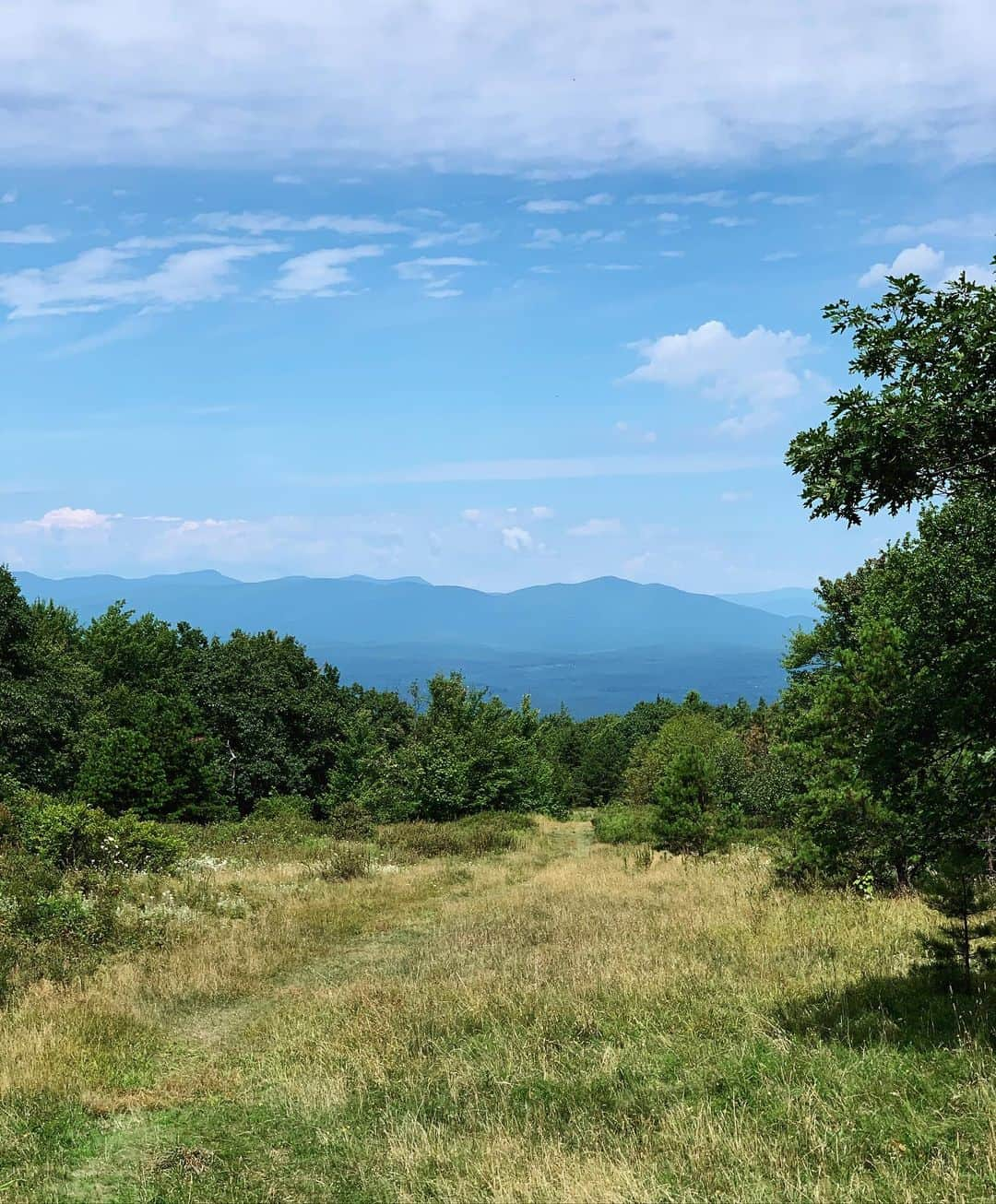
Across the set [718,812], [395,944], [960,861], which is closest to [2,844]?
[395,944]

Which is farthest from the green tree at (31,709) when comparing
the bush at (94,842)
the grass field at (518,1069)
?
the grass field at (518,1069)

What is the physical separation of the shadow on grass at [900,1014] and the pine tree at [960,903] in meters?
0.26

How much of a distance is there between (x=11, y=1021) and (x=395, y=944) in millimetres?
7358

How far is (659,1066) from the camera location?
873cm

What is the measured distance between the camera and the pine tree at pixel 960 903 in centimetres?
970

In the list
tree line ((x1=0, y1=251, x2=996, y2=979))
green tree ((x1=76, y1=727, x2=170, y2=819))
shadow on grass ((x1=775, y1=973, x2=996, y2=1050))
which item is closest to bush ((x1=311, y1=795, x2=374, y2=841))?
tree line ((x1=0, y1=251, x2=996, y2=979))

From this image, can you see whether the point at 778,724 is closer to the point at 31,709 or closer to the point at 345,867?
the point at 345,867

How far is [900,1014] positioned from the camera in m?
9.52

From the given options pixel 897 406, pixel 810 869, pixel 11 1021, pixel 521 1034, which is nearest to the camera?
pixel 897 406

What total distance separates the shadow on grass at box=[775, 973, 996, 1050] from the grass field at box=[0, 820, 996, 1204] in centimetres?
5

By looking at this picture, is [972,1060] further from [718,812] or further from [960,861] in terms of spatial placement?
[718,812]

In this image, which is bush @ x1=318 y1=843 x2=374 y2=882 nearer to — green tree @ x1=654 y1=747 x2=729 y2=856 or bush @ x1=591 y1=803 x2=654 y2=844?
green tree @ x1=654 y1=747 x2=729 y2=856

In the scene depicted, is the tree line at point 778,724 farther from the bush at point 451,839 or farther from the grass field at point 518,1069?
the bush at point 451,839

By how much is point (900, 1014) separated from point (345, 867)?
58.7ft
